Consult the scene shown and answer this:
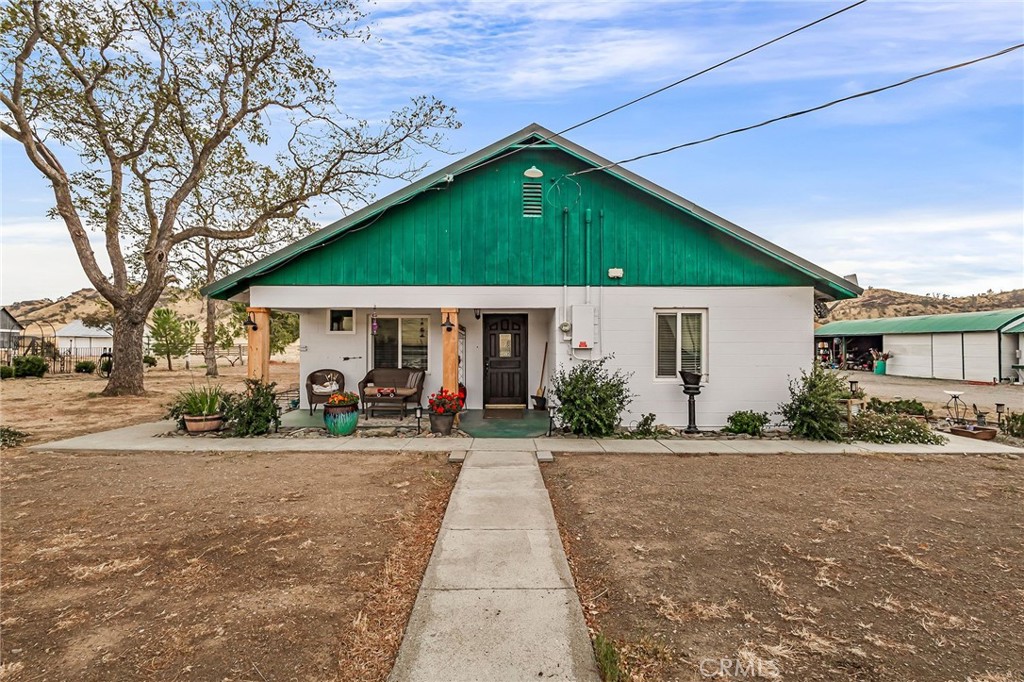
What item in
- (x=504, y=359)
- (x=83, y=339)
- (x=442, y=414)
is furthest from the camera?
(x=83, y=339)

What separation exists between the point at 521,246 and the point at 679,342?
3.58 metres

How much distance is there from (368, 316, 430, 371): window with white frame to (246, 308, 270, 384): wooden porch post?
7.96 ft

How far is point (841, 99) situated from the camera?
614cm

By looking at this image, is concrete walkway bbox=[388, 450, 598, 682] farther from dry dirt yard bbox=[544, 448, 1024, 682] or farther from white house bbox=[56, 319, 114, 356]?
white house bbox=[56, 319, 114, 356]

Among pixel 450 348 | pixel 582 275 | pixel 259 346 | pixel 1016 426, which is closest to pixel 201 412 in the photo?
pixel 259 346

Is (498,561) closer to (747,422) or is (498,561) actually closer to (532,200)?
(747,422)

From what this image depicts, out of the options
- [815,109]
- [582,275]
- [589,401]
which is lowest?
[589,401]

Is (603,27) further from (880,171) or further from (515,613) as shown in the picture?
(880,171)

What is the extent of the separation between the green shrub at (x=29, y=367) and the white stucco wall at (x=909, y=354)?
42165mm

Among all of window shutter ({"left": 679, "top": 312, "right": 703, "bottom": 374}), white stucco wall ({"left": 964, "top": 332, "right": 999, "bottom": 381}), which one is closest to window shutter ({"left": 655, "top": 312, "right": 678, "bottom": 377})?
window shutter ({"left": 679, "top": 312, "right": 703, "bottom": 374})

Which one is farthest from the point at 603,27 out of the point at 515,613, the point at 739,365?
the point at 515,613

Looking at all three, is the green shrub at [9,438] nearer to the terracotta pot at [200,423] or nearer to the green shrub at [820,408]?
the terracotta pot at [200,423]

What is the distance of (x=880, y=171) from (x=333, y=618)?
16354mm

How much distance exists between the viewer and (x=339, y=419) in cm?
915
